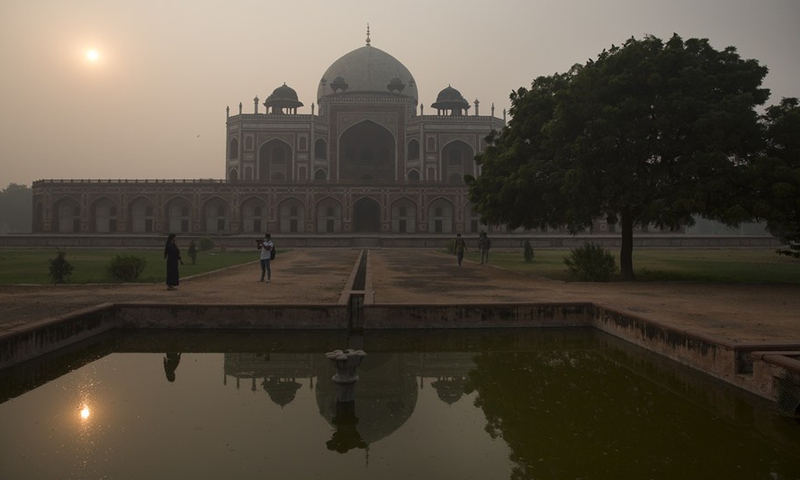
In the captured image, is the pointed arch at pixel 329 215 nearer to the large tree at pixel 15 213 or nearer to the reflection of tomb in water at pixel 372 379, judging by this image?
the reflection of tomb in water at pixel 372 379

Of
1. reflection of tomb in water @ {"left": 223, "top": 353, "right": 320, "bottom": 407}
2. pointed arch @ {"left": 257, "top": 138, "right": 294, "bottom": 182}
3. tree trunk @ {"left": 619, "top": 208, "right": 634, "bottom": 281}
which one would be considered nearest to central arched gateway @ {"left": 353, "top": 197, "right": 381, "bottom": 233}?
pointed arch @ {"left": 257, "top": 138, "right": 294, "bottom": 182}

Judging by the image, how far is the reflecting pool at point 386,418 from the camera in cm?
306

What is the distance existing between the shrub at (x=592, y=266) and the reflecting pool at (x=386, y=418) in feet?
18.0

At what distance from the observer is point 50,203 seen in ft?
125

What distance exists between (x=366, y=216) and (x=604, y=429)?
3787cm

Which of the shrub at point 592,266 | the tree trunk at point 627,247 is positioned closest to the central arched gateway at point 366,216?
the tree trunk at point 627,247

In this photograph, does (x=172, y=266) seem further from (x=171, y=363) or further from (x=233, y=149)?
(x=233, y=149)

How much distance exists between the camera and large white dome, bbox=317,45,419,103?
45781 mm

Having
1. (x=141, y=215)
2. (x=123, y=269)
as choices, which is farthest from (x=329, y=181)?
(x=123, y=269)

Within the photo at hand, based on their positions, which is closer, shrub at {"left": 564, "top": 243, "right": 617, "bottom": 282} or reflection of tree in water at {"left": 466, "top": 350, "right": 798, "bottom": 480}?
reflection of tree in water at {"left": 466, "top": 350, "right": 798, "bottom": 480}

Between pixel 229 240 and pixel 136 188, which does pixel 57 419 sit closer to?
pixel 229 240

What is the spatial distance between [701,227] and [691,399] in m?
68.0

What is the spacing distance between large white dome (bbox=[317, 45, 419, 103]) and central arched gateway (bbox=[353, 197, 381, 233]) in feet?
32.4

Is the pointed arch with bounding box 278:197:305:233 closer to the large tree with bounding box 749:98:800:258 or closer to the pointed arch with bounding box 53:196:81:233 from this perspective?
the pointed arch with bounding box 53:196:81:233
